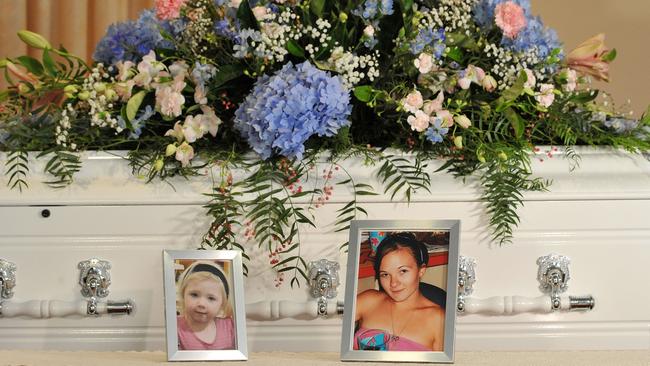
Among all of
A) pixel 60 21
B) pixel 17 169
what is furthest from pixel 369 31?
pixel 60 21

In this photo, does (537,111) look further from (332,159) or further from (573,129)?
(332,159)

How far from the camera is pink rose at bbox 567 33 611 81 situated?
4.65ft

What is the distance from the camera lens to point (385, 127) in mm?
1374

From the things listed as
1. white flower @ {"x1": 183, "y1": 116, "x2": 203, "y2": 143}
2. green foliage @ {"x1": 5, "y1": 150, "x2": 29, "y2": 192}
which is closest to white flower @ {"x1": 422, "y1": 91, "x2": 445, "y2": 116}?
white flower @ {"x1": 183, "y1": 116, "x2": 203, "y2": 143}

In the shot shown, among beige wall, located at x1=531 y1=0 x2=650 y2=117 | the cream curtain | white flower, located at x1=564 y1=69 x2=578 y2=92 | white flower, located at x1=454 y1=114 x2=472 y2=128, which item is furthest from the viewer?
beige wall, located at x1=531 y1=0 x2=650 y2=117

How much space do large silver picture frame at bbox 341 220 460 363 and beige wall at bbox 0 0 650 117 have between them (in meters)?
1.82

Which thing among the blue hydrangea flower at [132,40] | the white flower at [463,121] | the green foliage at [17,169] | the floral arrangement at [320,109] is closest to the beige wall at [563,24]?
the blue hydrangea flower at [132,40]

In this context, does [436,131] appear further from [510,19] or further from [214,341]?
[214,341]

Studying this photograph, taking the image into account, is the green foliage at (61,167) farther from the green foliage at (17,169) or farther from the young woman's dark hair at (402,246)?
the young woman's dark hair at (402,246)

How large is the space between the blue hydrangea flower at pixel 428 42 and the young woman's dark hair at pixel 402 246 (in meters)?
0.29

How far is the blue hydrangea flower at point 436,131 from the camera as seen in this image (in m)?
1.26

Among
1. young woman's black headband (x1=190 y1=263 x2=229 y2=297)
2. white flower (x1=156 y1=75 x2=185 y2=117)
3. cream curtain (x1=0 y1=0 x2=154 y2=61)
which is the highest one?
cream curtain (x1=0 y1=0 x2=154 y2=61)

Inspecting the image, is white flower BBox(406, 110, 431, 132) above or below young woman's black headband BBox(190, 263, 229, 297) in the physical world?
above

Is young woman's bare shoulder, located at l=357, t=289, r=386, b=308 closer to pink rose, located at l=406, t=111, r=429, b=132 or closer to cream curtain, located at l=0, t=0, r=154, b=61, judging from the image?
pink rose, located at l=406, t=111, r=429, b=132
